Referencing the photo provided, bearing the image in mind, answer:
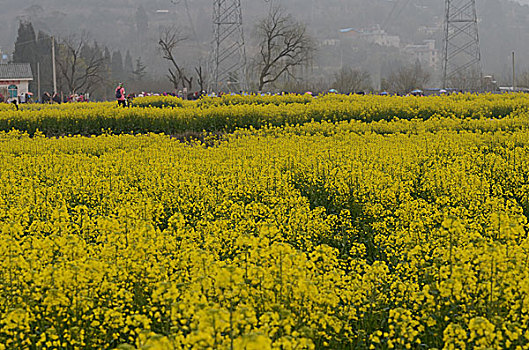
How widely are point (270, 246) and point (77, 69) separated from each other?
235ft

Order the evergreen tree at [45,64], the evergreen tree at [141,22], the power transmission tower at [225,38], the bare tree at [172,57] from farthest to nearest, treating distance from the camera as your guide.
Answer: the evergreen tree at [141,22] < the evergreen tree at [45,64] < the bare tree at [172,57] < the power transmission tower at [225,38]

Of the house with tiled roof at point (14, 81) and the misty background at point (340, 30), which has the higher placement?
the misty background at point (340, 30)

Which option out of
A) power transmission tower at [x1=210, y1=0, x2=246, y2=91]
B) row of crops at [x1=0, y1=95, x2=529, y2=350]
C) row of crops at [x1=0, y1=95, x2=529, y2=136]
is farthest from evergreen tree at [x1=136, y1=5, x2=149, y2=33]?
row of crops at [x1=0, y1=95, x2=529, y2=350]

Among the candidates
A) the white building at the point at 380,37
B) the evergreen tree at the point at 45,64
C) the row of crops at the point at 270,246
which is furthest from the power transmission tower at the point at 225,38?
the white building at the point at 380,37

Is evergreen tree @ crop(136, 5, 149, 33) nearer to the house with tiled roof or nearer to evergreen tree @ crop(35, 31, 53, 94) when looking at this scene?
evergreen tree @ crop(35, 31, 53, 94)

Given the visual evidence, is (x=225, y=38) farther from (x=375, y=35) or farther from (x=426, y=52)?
(x=375, y=35)

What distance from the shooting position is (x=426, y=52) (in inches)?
5655

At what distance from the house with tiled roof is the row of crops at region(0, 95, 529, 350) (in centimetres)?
4488

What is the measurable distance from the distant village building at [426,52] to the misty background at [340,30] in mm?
216

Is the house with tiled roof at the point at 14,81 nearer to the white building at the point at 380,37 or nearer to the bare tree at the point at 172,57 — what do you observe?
the bare tree at the point at 172,57

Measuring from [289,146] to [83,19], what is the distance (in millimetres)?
163370

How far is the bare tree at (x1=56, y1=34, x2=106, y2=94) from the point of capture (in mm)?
53747

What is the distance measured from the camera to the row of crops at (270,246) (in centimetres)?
418

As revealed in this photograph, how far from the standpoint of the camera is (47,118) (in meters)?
20.6
